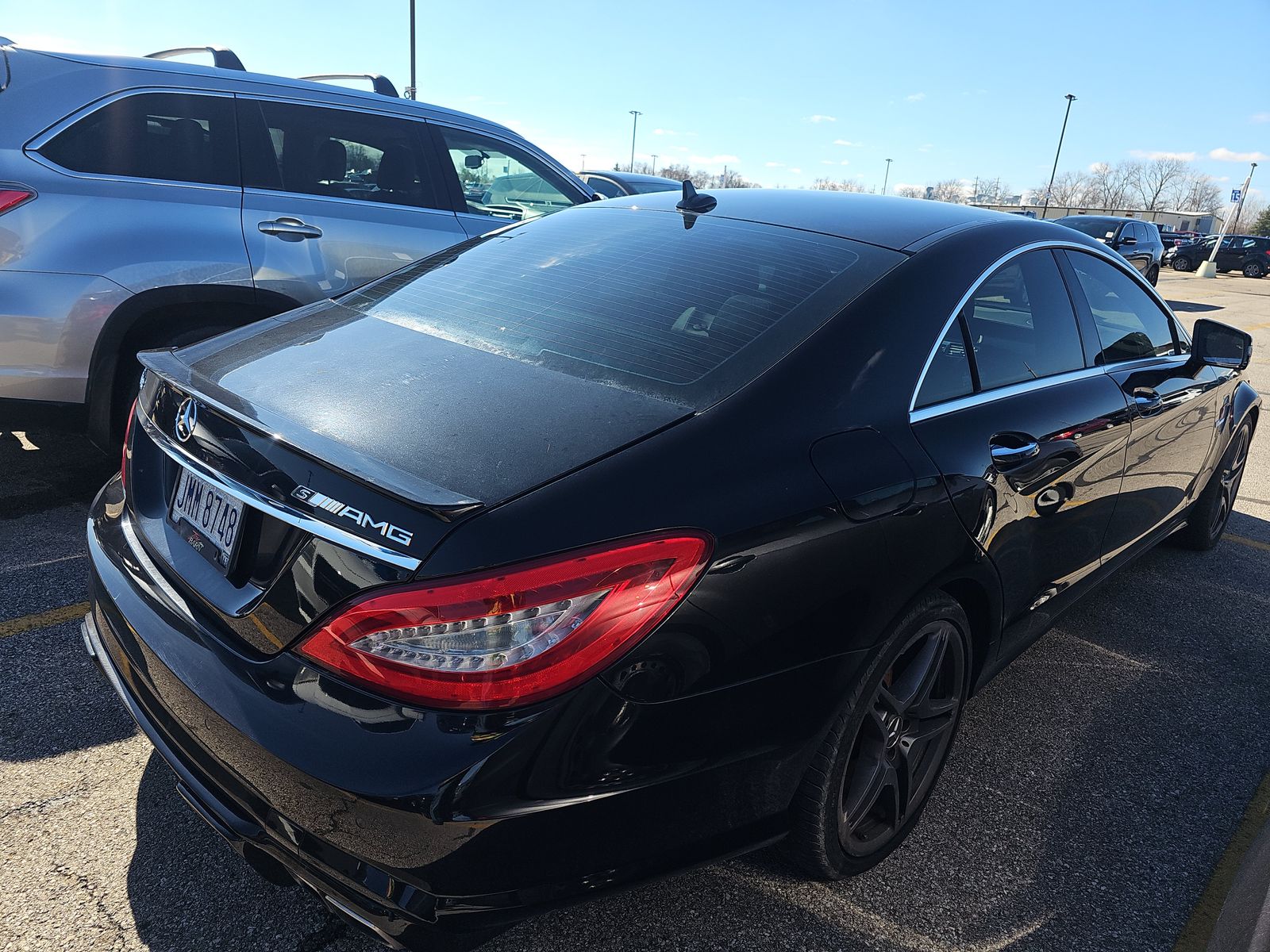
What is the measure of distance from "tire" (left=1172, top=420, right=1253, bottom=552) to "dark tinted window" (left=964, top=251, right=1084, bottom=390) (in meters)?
1.97

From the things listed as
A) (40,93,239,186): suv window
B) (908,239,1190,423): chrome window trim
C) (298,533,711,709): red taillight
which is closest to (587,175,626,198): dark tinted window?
(40,93,239,186): suv window

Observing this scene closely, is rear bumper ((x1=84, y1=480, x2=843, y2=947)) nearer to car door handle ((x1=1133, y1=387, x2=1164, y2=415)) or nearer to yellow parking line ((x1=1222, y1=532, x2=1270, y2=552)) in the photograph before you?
car door handle ((x1=1133, y1=387, x2=1164, y2=415))

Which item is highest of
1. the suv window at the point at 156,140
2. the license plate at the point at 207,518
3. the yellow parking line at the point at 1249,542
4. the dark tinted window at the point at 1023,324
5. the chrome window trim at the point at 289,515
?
the suv window at the point at 156,140

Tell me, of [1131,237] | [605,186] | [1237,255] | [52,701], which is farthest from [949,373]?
[1237,255]

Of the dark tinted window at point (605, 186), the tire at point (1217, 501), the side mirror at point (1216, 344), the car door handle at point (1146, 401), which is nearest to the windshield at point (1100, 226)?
the dark tinted window at point (605, 186)

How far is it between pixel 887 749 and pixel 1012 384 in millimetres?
1080

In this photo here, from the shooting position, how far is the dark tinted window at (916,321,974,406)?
214 cm

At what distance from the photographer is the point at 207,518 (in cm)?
179

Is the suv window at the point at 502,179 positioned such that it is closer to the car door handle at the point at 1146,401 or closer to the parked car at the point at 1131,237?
the car door handle at the point at 1146,401

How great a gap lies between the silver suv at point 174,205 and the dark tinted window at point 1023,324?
3.00m

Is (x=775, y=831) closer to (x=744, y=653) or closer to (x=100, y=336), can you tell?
(x=744, y=653)

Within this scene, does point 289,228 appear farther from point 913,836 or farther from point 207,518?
point 913,836

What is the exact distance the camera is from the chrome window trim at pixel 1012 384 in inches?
83.6

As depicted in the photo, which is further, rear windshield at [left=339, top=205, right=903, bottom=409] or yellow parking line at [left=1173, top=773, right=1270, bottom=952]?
yellow parking line at [left=1173, top=773, right=1270, bottom=952]
